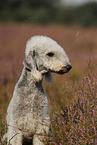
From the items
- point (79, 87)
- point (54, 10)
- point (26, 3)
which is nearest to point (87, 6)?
point (54, 10)

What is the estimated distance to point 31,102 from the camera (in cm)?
196

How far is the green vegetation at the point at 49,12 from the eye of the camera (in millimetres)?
27920

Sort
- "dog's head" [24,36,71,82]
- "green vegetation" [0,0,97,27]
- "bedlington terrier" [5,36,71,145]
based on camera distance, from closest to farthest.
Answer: "dog's head" [24,36,71,82]
"bedlington terrier" [5,36,71,145]
"green vegetation" [0,0,97,27]

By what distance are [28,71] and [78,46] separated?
908 centimetres

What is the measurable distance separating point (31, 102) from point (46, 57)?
45 centimetres

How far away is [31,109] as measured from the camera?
1.97m

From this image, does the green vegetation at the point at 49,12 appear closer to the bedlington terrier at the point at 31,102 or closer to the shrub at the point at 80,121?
the shrub at the point at 80,121

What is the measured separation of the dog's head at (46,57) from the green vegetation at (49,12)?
82.1 ft

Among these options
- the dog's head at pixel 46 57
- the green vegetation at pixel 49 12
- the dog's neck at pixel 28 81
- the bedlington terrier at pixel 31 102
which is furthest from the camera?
the green vegetation at pixel 49 12

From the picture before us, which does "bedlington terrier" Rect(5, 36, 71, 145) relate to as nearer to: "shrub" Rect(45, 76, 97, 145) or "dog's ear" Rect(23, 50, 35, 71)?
"dog's ear" Rect(23, 50, 35, 71)

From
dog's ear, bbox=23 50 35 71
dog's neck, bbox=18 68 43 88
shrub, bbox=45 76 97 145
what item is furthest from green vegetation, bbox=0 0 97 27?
dog's ear, bbox=23 50 35 71

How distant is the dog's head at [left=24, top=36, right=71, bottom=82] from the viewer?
66.7 inches

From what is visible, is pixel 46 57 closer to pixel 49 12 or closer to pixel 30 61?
pixel 30 61

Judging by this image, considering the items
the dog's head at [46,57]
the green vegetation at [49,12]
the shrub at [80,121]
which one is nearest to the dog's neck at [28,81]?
the dog's head at [46,57]
